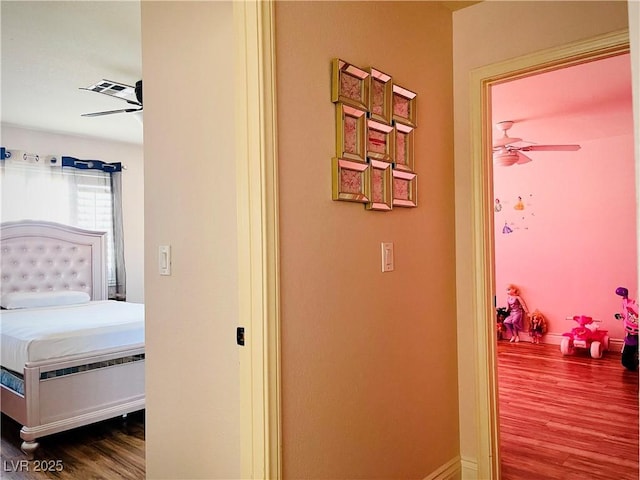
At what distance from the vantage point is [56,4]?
99.3 inches

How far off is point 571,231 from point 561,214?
0.77ft

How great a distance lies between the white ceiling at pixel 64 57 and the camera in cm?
262

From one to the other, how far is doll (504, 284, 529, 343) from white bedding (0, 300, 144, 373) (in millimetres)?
4366

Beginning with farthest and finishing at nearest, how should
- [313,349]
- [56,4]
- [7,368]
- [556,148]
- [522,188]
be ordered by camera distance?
[522,188] → [556,148] → [7,368] → [56,4] → [313,349]

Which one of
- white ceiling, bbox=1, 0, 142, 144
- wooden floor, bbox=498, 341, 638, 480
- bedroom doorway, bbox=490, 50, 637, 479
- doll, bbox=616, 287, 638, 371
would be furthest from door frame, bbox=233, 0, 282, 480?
doll, bbox=616, 287, 638, 371

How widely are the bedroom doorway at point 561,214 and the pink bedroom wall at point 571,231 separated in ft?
0.04

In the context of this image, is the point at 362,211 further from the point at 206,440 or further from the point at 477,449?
the point at 477,449

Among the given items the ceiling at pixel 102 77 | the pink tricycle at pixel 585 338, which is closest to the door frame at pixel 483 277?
the ceiling at pixel 102 77

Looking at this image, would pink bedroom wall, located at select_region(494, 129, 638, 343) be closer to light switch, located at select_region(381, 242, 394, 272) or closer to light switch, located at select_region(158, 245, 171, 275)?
light switch, located at select_region(381, 242, 394, 272)

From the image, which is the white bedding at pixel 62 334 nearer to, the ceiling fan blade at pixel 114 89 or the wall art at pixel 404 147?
the ceiling fan blade at pixel 114 89

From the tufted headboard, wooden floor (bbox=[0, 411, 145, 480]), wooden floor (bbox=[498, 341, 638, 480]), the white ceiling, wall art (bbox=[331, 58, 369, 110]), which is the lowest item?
wooden floor (bbox=[498, 341, 638, 480])

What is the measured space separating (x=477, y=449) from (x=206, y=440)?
1320 mm

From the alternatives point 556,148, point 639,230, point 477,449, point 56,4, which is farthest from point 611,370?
point 56,4

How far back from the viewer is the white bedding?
2990mm
